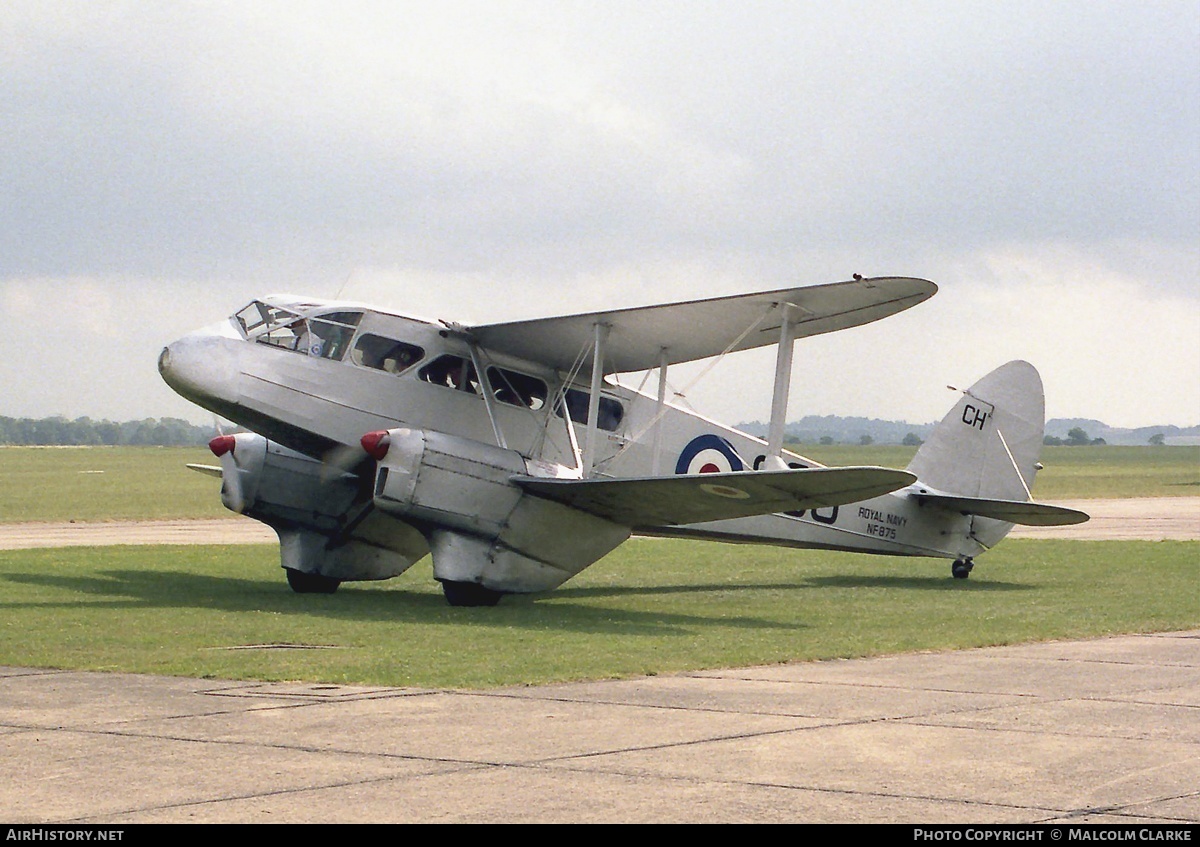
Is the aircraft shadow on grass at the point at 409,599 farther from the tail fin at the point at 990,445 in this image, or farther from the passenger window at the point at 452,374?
the passenger window at the point at 452,374

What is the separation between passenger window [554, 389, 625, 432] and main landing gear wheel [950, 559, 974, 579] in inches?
242

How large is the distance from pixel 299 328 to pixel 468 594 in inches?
152

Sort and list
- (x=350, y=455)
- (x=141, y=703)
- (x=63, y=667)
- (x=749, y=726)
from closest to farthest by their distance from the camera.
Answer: (x=749, y=726)
(x=141, y=703)
(x=63, y=667)
(x=350, y=455)

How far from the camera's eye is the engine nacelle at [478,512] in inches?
669

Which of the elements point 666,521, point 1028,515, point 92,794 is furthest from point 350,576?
point 92,794

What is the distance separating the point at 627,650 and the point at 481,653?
133 cm

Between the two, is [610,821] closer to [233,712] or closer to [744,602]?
[233,712]

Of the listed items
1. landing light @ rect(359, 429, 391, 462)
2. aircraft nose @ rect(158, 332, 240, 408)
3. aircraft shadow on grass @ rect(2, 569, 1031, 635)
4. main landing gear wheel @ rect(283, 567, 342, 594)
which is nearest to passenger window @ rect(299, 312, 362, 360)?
aircraft nose @ rect(158, 332, 240, 408)

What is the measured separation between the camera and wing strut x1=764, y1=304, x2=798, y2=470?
17.3 meters

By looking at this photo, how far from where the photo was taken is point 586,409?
66.2 feet

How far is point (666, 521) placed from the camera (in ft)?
60.8

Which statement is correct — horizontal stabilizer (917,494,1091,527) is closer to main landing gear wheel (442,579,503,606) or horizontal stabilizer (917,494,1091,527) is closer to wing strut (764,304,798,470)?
wing strut (764,304,798,470)

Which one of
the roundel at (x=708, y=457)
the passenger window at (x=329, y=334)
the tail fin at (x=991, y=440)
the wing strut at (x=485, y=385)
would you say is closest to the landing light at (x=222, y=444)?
the passenger window at (x=329, y=334)

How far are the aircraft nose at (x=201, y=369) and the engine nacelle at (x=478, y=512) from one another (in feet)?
6.16
